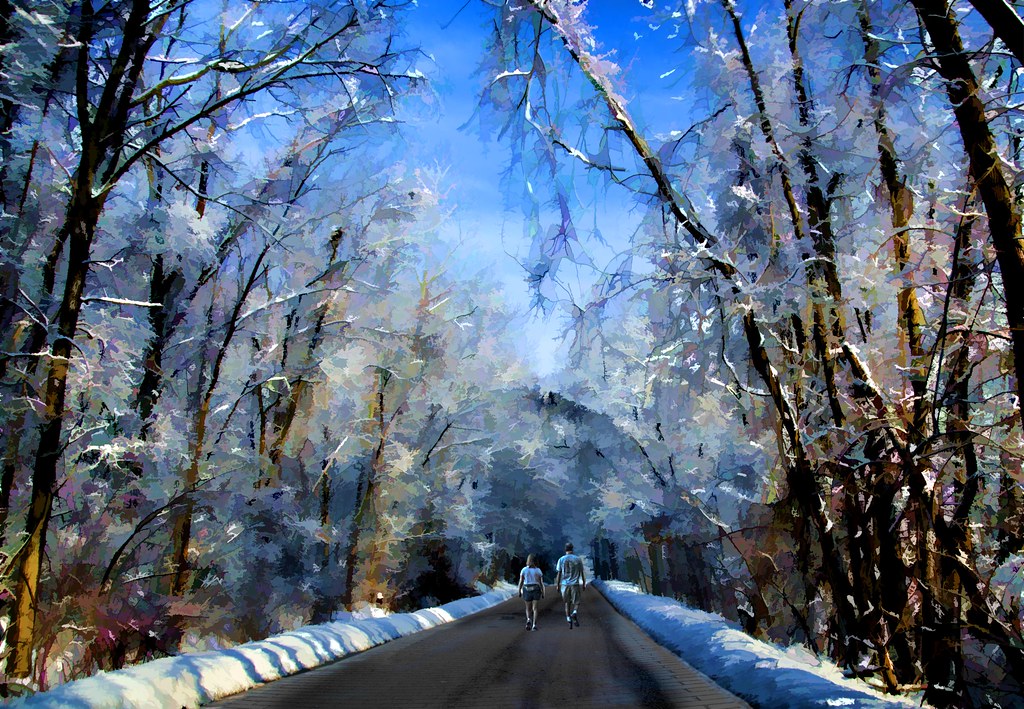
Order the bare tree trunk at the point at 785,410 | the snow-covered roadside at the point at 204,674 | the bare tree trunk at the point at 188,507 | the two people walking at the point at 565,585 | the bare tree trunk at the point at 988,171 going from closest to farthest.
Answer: the bare tree trunk at the point at 988,171, the snow-covered roadside at the point at 204,674, the bare tree trunk at the point at 785,410, the bare tree trunk at the point at 188,507, the two people walking at the point at 565,585

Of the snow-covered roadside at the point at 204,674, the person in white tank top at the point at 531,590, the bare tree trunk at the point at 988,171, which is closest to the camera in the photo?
the bare tree trunk at the point at 988,171

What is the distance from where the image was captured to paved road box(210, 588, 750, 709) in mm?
6289

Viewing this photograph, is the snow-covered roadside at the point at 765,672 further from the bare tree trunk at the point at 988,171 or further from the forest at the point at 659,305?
the bare tree trunk at the point at 988,171

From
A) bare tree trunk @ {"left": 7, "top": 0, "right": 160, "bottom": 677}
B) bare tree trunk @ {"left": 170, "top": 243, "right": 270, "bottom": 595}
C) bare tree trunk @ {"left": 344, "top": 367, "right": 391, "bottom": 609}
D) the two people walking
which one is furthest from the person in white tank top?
bare tree trunk @ {"left": 7, "top": 0, "right": 160, "bottom": 677}

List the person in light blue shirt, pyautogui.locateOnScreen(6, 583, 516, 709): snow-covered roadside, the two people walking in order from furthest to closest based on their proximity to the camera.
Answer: the person in light blue shirt, the two people walking, pyautogui.locateOnScreen(6, 583, 516, 709): snow-covered roadside

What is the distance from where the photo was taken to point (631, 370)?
19547 mm

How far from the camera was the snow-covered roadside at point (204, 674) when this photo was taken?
16.2 feet

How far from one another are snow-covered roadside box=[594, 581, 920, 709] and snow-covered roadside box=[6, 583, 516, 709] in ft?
16.4

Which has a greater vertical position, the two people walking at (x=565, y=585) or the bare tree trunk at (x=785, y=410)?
the bare tree trunk at (x=785, y=410)

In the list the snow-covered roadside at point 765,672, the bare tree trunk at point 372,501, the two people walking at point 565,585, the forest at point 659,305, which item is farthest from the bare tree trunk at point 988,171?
the bare tree trunk at point 372,501

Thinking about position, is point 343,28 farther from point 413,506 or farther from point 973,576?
point 413,506

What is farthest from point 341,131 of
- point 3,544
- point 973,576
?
point 973,576

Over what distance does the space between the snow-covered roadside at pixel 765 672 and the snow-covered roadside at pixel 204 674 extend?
500 centimetres

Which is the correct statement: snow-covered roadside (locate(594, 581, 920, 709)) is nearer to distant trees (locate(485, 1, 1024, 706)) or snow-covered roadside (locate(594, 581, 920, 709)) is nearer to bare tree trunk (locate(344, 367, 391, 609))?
distant trees (locate(485, 1, 1024, 706))
